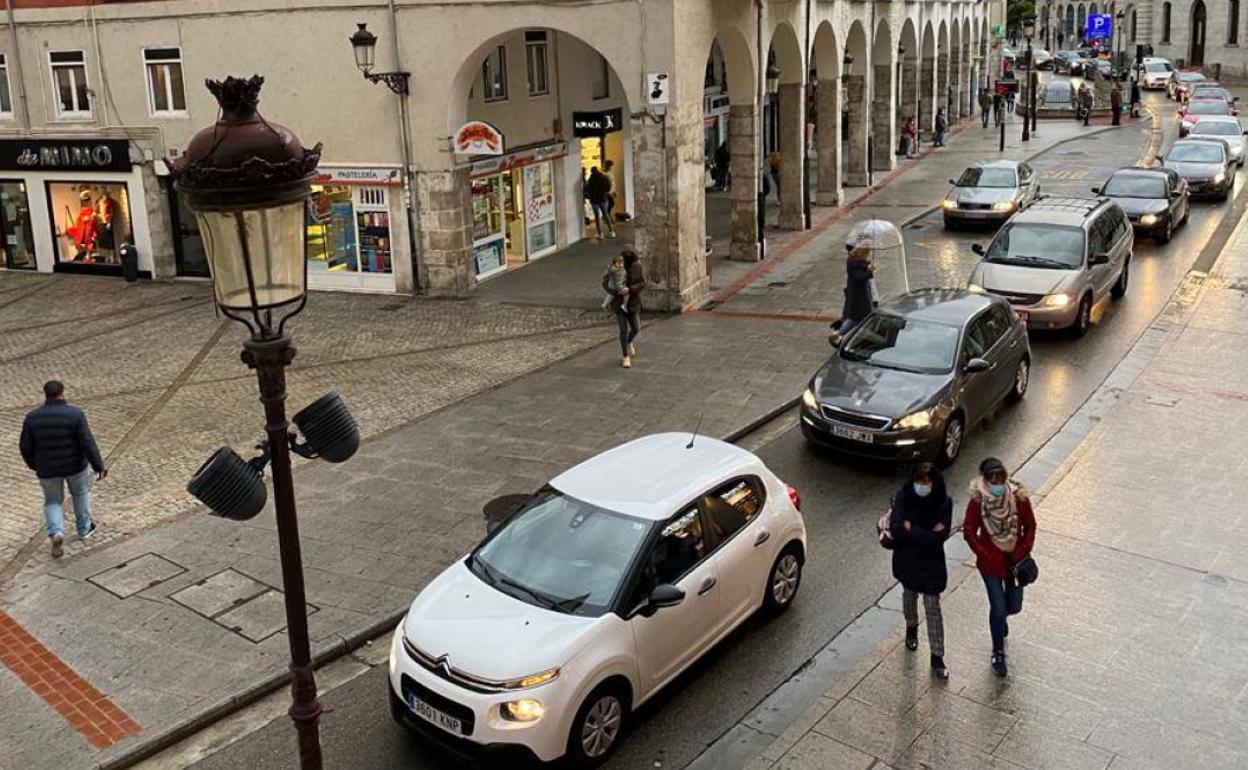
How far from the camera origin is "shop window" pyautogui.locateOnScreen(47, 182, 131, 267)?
24.9 meters

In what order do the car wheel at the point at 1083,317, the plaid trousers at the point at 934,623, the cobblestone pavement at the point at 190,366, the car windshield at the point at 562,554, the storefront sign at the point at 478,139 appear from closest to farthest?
the car windshield at the point at 562,554 < the plaid trousers at the point at 934,623 < the cobblestone pavement at the point at 190,366 < the car wheel at the point at 1083,317 < the storefront sign at the point at 478,139

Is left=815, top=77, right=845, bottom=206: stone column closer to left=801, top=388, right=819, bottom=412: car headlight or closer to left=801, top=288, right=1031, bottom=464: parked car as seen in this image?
left=801, top=288, right=1031, bottom=464: parked car

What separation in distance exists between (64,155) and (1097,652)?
23238 millimetres

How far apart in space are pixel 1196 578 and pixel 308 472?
906 cm

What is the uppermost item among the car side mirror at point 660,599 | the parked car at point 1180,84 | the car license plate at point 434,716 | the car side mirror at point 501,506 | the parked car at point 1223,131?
the parked car at point 1180,84

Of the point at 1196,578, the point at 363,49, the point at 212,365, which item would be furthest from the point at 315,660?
the point at 363,49

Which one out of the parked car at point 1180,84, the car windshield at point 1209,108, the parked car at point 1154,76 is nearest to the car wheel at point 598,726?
the car windshield at point 1209,108

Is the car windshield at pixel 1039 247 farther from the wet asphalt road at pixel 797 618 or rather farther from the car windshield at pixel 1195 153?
the car windshield at pixel 1195 153

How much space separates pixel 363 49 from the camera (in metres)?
20.0

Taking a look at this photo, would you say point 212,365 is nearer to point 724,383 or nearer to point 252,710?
point 724,383

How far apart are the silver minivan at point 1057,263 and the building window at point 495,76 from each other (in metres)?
9.86

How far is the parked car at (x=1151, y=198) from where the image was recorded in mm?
24781

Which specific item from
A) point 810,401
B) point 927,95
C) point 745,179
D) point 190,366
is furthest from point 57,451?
point 927,95

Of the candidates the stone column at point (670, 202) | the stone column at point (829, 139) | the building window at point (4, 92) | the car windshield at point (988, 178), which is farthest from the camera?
the stone column at point (829, 139)
